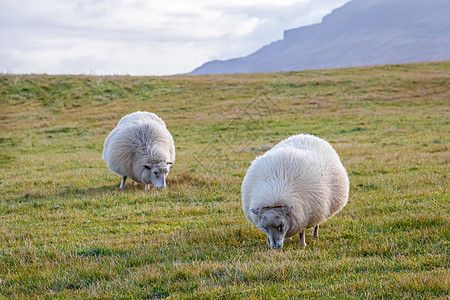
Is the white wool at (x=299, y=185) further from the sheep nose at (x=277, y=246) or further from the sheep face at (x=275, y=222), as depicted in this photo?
the sheep nose at (x=277, y=246)

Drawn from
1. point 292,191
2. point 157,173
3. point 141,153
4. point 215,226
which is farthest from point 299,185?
point 141,153

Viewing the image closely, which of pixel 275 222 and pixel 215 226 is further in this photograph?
pixel 215 226

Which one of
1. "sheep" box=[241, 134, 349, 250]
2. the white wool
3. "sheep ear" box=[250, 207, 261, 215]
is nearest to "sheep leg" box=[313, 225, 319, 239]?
"sheep" box=[241, 134, 349, 250]

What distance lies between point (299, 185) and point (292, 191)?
19 centimetres

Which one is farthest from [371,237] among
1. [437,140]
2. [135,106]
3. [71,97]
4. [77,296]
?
[71,97]

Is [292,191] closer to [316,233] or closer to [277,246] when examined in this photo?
[277,246]

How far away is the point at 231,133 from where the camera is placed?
26.3 meters

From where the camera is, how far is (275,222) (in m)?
6.18

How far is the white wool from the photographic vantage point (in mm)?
6531

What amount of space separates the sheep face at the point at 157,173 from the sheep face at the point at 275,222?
231 inches

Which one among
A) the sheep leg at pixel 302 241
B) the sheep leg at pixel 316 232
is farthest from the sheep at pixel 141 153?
the sheep leg at pixel 302 241

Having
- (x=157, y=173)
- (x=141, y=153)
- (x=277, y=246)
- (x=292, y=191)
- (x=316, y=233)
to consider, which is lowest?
(x=316, y=233)

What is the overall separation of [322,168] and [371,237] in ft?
4.51

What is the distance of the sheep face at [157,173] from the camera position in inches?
465
